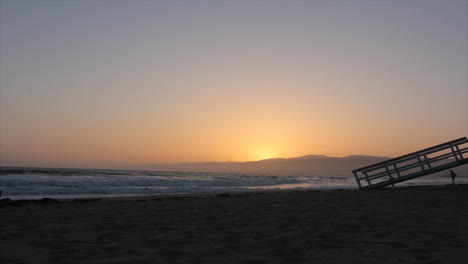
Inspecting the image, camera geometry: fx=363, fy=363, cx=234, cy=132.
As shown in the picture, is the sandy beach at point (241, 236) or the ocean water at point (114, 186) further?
the ocean water at point (114, 186)

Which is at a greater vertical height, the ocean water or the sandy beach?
the sandy beach

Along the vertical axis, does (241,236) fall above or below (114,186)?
above

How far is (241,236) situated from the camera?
208 inches

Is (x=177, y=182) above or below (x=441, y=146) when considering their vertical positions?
below

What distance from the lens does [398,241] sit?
4.74 metres

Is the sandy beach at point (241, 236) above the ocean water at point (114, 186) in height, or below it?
above

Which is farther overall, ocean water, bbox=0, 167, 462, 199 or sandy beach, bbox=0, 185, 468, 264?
ocean water, bbox=0, 167, 462, 199

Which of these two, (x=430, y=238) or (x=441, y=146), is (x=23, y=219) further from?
(x=441, y=146)

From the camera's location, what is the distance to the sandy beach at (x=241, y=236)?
4113 mm

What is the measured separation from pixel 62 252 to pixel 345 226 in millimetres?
4190

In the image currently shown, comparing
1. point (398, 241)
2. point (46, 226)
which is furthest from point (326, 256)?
point (46, 226)

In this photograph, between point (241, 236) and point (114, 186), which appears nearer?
point (241, 236)

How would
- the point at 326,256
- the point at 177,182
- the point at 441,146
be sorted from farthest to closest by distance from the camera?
the point at 177,182 → the point at 441,146 → the point at 326,256

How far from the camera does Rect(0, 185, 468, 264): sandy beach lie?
4113mm
